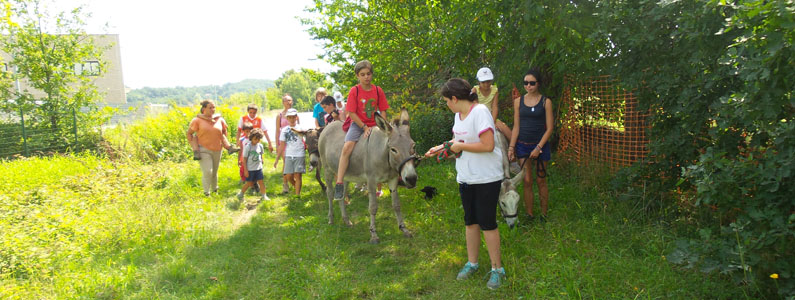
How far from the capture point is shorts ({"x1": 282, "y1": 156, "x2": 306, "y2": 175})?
810cm

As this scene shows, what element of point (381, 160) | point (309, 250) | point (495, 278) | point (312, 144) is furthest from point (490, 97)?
point (312, 144)

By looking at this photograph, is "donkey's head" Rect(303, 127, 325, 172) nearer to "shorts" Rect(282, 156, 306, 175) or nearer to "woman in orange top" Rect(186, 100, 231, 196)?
"shorts" Rect(282, 156, 306, 175)

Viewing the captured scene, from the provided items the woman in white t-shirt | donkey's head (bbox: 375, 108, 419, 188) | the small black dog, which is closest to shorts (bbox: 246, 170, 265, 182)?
the small black dog

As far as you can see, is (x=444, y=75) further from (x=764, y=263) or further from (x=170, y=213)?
(x=764, y=263)

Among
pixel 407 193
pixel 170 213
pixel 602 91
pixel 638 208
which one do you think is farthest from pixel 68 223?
pixel 602 91

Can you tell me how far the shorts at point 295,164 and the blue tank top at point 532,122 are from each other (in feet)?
14.1

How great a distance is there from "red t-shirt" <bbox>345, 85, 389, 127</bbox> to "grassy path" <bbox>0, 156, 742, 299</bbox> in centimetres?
157

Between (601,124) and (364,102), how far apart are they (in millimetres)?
3557

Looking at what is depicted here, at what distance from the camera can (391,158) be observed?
5.27 m

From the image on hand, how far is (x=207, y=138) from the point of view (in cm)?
804

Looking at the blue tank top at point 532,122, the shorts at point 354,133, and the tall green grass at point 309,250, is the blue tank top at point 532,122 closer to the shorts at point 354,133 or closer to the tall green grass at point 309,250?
the tall green grass at point 309,250

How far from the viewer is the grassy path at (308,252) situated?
389 cm

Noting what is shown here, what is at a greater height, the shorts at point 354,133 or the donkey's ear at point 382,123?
the donkey's ear at point 382,123

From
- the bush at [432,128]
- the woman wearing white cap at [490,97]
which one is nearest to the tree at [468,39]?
the woman wearing white cap at [490,97]
